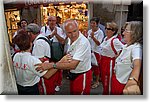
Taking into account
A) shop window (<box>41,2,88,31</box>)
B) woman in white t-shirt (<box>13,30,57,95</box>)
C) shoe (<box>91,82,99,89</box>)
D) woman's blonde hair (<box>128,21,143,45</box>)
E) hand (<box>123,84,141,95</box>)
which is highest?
shop window (<box>41,2,88,31</box>)

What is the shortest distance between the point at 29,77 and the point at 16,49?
318mm

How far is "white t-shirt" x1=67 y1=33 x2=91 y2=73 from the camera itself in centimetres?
310

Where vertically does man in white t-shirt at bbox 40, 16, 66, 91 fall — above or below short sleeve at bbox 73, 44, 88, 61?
above

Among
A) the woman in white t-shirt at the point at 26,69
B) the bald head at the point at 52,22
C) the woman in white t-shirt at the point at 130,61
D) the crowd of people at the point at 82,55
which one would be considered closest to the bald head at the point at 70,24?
the crowd of people at the point at 82,55

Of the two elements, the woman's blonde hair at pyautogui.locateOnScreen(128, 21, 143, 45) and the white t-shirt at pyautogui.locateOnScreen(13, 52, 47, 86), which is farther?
the white t-shirt at pyautogui.locateOnScreen(13, 52, 47, 86)

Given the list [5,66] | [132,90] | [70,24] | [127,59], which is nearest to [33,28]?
[70,24]

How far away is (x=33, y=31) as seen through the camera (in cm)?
313

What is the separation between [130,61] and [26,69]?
106 cm

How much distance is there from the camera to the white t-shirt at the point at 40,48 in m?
3.13

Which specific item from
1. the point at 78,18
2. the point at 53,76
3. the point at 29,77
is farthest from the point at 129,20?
the point at 29,77

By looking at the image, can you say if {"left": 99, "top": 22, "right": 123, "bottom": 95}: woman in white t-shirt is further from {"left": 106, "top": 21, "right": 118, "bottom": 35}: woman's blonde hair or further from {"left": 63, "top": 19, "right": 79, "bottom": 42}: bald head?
{"left": 63, "top": 19, "right": 79, "bottom": 42}: bald head

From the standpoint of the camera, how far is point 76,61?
312cm

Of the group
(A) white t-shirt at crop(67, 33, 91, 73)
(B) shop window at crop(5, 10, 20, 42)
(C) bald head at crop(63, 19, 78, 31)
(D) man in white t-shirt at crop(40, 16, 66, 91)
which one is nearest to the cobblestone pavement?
(A) white t-shirt at crop(67, 33, 91, 73)

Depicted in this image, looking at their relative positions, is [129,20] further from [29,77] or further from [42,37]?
[29,77]
